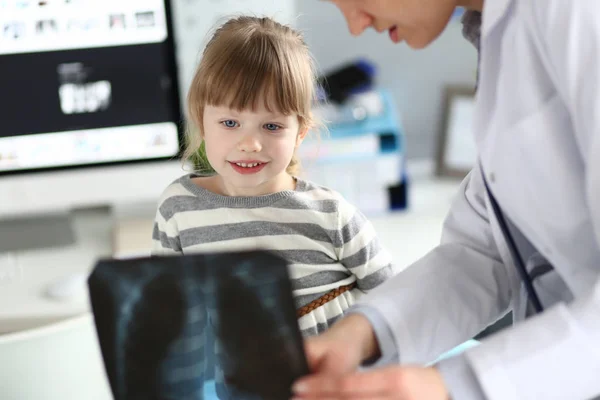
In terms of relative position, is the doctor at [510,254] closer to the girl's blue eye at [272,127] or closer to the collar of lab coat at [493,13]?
the collar of lab coat at [493,13]

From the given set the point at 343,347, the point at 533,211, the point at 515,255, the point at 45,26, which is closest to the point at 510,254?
the point at 515,255

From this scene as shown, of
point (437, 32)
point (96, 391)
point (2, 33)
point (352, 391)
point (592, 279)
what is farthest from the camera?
point (2, 33)

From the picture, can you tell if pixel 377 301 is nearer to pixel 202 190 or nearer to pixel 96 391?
pixel 202 190

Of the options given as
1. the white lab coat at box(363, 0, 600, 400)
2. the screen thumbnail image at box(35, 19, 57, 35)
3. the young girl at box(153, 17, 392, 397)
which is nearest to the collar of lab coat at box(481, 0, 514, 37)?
the white lab coat at box(363, 0, 600, 400)

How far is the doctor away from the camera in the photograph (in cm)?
75

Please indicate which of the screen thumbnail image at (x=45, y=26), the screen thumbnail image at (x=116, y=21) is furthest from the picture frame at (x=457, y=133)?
the screen thumbnail image at (x=45, y=26)

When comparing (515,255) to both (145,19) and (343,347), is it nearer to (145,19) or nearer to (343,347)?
(343,347)

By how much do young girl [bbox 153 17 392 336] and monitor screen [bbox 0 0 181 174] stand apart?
68cm

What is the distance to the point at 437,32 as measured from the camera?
0.94 meters

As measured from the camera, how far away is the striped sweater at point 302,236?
43.8 inches

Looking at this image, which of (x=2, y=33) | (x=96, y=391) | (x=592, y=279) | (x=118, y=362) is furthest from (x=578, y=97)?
(x=2, y=33)

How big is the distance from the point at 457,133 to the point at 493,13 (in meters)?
1.48

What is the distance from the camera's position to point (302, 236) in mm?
1108

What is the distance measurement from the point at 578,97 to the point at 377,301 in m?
0.33
